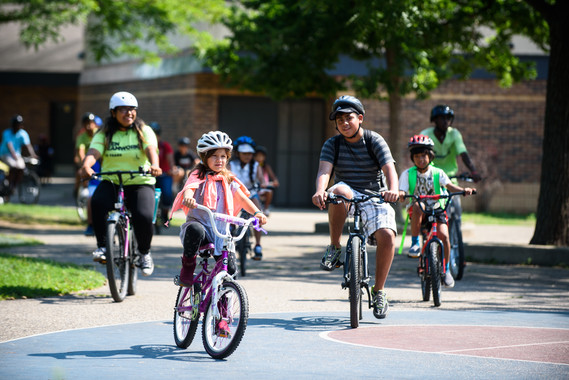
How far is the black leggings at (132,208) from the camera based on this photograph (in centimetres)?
1013

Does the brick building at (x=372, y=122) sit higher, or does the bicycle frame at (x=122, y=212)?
the brick building at (x=372, y=122)

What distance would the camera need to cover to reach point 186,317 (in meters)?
7.48


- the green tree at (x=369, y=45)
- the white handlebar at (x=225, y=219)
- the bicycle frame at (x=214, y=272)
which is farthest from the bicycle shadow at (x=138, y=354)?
the green tree at (x=369, y=45)

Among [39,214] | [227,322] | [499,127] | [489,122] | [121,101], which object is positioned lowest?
[227,322]

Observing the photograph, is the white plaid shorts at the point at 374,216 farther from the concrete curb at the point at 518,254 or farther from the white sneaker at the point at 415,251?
the concrete curb at the point at 518,254

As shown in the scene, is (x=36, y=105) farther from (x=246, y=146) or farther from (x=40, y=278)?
(x=40, y=278)

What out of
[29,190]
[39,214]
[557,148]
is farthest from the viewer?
[29,190]

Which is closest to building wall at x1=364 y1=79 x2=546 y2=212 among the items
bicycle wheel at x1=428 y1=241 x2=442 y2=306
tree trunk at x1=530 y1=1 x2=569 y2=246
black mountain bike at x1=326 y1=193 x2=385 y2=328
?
tree trunk at x1=530 y1=1 x2=569 y2=246

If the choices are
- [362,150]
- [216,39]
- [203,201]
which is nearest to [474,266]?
[362,150]

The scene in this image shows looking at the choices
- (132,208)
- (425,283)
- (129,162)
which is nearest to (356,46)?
(425,283)

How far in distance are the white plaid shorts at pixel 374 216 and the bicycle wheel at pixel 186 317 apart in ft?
5.70

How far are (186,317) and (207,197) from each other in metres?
0.90

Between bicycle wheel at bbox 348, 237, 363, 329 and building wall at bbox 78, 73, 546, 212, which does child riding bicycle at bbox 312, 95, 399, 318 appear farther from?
building wall at bbox 78, 73, 546, 212

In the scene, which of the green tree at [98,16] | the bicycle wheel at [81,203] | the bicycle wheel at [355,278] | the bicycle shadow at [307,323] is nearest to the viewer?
the bicycle wheel at [355,278]
